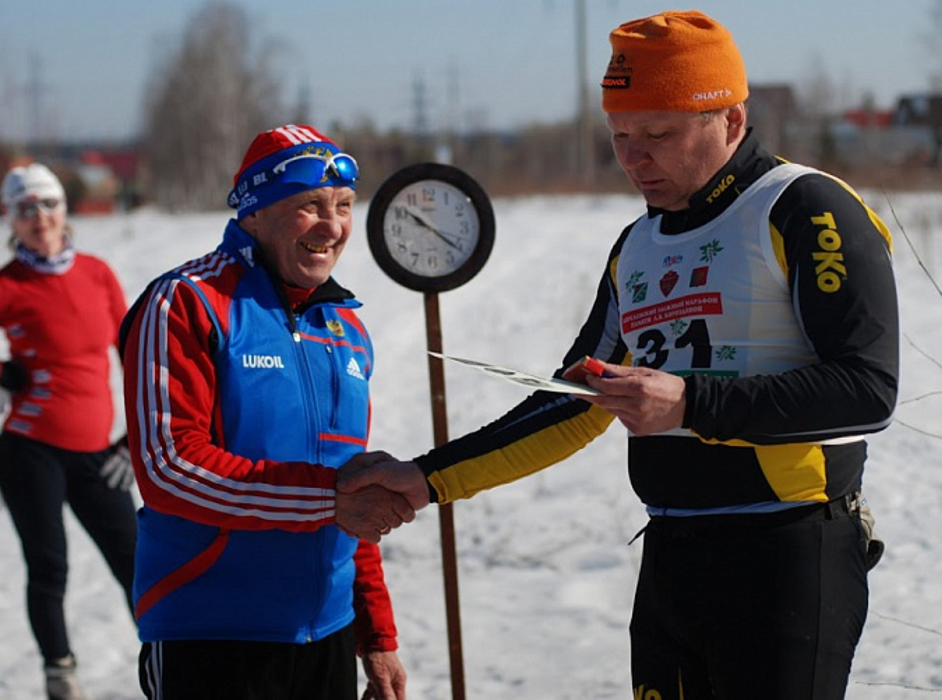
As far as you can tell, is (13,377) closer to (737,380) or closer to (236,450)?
(236,450)

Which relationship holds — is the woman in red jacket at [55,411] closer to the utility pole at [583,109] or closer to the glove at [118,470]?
the glove at [118,470]

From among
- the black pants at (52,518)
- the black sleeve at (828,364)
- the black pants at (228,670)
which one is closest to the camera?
the black sleeve at (828,364)

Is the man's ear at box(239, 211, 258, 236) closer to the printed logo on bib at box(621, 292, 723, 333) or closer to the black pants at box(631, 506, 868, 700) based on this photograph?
the printed logo on bib at box(621, 292, 723, 333)

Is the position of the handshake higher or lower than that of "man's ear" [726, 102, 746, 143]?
lower

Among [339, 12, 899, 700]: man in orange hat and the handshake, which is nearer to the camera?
[339, 12, 899, 700]: man in orange hat

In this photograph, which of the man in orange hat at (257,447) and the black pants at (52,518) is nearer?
the man in orange hat at (257,447)

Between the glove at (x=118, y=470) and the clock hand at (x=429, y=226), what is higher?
the clock hand at (x=429, y=226)

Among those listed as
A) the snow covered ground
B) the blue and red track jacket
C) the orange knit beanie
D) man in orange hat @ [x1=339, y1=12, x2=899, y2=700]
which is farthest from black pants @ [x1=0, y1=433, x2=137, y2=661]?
the orange knit beanie

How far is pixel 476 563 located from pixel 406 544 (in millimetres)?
499

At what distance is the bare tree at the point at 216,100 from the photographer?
48.8 meters

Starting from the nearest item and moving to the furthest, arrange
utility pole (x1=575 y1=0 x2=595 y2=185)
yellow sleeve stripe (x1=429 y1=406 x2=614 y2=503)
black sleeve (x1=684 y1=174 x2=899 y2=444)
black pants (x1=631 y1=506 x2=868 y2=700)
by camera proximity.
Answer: black sleeve (x1=684 y1=174 x2=899 y2=444), black pants (x1=631 y1=506 x2=868 y2=700), yellow sleeve stripe (x1=429 y1=406 x2=614 y2=503), utility pole (x1=575 y1=0 x2=595 y2=185)

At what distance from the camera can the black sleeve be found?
2223 mm

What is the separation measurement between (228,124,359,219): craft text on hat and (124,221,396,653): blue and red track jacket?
106 millimetres

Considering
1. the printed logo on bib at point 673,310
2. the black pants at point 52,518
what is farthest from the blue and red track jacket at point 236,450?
the black pants at point 52,518
